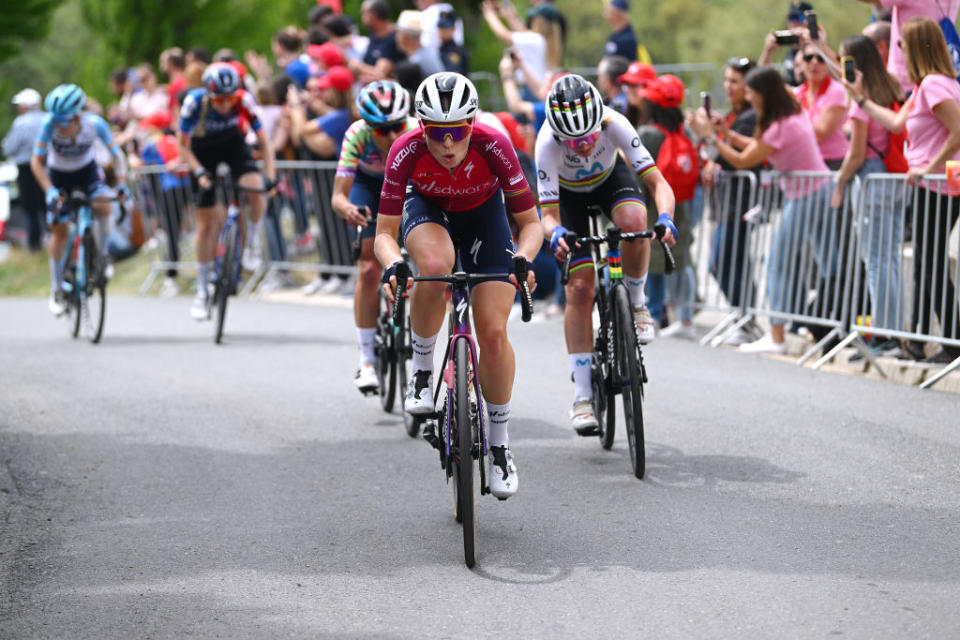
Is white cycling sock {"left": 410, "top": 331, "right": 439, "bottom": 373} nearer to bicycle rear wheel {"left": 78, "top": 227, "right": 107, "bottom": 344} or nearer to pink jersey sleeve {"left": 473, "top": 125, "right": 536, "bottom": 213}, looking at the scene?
pink jersey sleeve {"left": 473, "top": 125, "right": 536, "bottom": 213}

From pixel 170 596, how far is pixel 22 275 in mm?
19402

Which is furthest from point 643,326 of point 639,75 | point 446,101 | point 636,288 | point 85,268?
point 85,268

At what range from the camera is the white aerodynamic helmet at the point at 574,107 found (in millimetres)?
7402

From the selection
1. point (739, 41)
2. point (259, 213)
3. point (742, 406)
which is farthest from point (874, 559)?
point (739, 41)

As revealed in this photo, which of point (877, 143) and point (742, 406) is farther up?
point (877, 143)

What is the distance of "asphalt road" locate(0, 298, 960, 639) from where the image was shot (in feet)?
17.6

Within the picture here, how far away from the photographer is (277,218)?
1700cm

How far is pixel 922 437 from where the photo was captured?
839 centimetres

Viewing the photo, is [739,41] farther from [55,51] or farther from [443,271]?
[443,271]

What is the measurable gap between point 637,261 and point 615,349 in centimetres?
79

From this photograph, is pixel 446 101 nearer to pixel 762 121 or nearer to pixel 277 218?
pixel 762 121

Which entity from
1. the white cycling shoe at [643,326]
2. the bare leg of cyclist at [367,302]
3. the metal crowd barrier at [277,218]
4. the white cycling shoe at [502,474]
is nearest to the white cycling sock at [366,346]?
the bare leg of cyclist at [367,302]

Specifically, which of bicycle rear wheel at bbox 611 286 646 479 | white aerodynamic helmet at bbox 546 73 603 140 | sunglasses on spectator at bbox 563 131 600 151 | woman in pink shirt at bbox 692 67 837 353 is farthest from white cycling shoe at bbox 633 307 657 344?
woman in pink shirt at bbox 692 67 837 353

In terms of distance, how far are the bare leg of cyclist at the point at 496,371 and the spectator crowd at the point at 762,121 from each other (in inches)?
139
